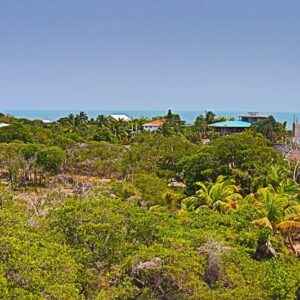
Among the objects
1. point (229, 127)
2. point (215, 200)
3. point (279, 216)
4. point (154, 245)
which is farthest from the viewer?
point (229, 127)

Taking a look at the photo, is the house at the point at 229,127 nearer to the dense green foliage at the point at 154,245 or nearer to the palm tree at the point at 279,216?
the dense green foliage at the point at 154,245

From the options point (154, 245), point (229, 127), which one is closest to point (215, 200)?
point (154, 245)

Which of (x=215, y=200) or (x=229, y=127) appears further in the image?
(x=229, y=127)

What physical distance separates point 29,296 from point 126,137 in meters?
55.9

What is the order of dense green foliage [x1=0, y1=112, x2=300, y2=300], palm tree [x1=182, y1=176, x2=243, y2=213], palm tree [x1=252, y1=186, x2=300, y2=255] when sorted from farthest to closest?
palm tree [x1=182, y1=176, x2=243, y2=213], palm tree [x1=252, y1=186, x2=300, y2=255], dense green foliage [x1=0, y1=112, x2=300, y2=300]

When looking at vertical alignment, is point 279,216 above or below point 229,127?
below

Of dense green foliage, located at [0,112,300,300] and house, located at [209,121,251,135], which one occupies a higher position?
house, located at [209,121,251,135]

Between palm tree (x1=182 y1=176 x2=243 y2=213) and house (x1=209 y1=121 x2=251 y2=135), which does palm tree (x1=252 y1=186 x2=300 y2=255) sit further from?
house (x1=209 y1=121 x2=251 y2=135)

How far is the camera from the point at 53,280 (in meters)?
10.8

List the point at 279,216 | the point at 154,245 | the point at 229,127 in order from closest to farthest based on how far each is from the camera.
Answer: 1. the point at 154,245
2. the point at 279,216
3. the point at 229,127

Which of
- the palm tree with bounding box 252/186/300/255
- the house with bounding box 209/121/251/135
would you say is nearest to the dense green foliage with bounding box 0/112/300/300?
the palm tree with bounding box 252/186/300/255

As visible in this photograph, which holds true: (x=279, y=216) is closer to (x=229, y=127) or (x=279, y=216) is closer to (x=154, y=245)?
(x=154, y=245)

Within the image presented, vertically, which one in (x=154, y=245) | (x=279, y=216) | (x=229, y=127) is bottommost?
(x=279, y=216)

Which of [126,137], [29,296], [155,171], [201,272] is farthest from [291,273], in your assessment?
[126,137]
